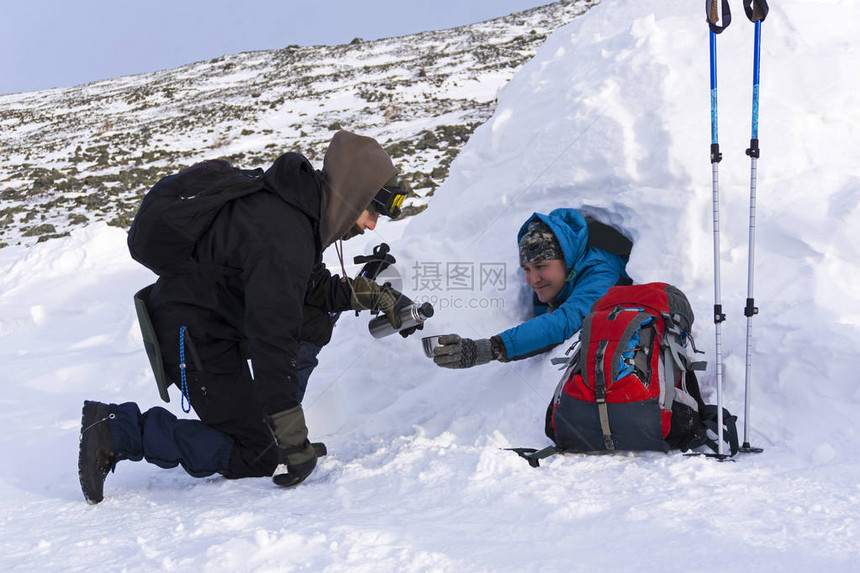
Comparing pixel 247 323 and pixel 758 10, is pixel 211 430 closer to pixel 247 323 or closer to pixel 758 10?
pixel 247 323

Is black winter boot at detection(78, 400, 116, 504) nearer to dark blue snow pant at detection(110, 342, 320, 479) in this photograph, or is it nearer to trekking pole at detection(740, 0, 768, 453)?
dark blue snow pant at detection(110, 342, 320, 479)

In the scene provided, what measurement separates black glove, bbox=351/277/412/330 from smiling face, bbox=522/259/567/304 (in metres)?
0.82

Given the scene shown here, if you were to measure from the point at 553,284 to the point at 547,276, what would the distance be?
7 cm

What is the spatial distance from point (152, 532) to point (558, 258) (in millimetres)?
2343

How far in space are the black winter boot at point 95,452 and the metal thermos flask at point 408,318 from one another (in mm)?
1232

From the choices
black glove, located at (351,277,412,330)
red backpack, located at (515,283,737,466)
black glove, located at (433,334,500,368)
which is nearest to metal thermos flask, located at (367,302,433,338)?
black glove, located at (351,277,412,330)

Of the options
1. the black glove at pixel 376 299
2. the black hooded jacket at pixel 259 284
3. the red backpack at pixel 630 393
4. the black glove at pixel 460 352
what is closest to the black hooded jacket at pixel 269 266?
the black hooded jacket at pixel 259 284

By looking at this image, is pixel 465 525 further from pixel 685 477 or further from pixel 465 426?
pixel 465 426

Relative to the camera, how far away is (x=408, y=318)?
3.01 m

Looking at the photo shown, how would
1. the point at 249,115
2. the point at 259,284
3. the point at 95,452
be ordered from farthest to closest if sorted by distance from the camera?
1. the point at 249,115
2. the point at 95,452
3. the point at 259,284

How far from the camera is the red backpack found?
2447 millimetres

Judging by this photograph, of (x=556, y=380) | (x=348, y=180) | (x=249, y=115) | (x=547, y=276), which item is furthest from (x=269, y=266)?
(x=249, y=115)

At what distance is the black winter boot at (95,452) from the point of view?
2.36 m

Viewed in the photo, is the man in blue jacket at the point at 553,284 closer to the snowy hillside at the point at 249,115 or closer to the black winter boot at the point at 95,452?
the black winter boot at the point at 95,452
